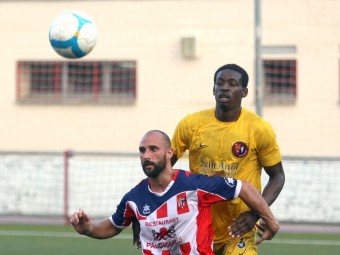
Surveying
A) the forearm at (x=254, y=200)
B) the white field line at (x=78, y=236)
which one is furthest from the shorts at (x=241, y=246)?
the white field line at (x=78, y=236)

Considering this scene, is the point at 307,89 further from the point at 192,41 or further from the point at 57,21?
the point at 57,21

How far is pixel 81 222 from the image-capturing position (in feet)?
20.4

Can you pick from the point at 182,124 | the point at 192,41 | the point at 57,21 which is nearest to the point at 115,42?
the point at 192,41

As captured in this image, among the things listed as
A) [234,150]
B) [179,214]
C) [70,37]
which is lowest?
[179,214]

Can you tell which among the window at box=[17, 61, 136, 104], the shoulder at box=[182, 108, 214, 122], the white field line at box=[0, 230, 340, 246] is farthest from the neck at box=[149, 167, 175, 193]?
the window at box=[17, 61, 136, 104]

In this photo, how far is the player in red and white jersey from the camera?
243 inches

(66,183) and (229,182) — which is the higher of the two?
(229,182)

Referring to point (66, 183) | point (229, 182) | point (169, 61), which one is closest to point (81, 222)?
point (229, 182)

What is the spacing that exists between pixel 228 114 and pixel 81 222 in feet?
4.30

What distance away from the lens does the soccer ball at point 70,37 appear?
9461mm

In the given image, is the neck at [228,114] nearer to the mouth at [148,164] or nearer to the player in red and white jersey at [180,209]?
the player in red and white jersey at [180,209]

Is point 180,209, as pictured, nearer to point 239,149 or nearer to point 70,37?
point 239,149

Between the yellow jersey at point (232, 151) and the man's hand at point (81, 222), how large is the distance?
0.94 meters

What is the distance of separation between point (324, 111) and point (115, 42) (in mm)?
4450
